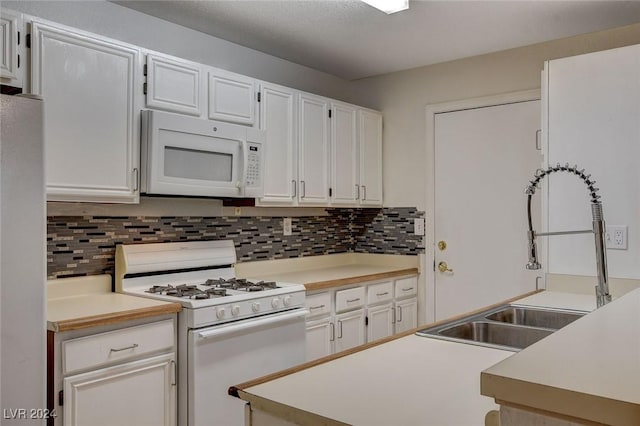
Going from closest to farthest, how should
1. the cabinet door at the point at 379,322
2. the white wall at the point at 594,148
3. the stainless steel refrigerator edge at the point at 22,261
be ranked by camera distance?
the stainless steel refrigerator edge at the point at 22,261
the white wall at the point at 594,148
the cabinet door at the point at 379,322

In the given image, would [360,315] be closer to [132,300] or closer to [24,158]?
[132,300]

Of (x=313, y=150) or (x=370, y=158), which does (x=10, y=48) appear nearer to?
(x=313, y=150)

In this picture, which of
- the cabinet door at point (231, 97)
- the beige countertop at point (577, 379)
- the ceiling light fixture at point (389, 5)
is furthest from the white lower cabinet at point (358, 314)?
the beige countertop at point (577, 379)

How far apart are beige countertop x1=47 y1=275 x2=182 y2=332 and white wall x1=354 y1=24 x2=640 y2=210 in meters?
2.28

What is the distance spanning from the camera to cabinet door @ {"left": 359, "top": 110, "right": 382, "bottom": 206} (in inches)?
158

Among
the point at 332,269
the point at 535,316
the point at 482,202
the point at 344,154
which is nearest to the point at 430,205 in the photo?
the point at 482,202

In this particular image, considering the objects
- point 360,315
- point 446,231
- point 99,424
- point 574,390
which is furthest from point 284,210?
point 574,390

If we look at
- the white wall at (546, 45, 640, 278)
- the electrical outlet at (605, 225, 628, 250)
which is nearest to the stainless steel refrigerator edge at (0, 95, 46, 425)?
the white wall at (546, 45, 640, 278)

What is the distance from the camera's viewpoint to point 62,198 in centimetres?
228

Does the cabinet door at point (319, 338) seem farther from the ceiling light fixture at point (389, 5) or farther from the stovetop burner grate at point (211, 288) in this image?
the ceiling light fixture at point (389, 5)

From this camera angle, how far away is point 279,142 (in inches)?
131

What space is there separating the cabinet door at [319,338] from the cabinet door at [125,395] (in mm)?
985

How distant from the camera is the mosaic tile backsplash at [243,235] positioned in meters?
2.59

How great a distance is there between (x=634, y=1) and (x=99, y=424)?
3.25 meters
